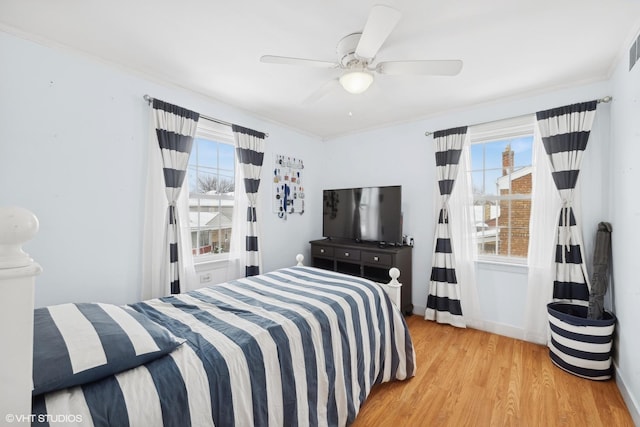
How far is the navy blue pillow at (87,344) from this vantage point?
2.96ft

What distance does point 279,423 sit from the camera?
4.25ft

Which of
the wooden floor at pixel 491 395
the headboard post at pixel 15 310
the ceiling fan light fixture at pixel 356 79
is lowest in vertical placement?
the wooden floor at pixel 491 395

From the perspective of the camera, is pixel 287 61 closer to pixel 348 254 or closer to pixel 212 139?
pixel 212 139

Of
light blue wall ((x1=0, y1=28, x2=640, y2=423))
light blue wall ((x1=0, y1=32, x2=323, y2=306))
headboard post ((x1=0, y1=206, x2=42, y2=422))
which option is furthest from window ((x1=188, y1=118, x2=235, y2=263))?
headboard post ((x1=0, y1=206, x2=42, y2=422))

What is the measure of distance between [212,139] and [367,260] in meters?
2.30

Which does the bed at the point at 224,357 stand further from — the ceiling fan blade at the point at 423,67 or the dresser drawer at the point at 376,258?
the ceiling fan blade at the point at 423,67

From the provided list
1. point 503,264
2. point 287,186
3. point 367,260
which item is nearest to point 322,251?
point 367,260

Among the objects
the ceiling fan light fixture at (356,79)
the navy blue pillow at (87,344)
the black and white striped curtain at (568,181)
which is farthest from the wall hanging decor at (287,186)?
the black and white striped curtain at (568,181)

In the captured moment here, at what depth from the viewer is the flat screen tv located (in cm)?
338

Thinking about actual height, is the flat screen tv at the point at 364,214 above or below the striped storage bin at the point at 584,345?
above

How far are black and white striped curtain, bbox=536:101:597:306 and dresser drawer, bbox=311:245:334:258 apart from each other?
2.36m

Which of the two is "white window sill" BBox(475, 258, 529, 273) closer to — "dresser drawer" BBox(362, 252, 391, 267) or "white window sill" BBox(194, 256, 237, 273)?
"dresser drawer" BBox(362, 252, 391, 267)

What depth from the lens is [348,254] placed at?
357 cm

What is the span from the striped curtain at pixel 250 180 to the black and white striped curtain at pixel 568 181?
3.02 m
